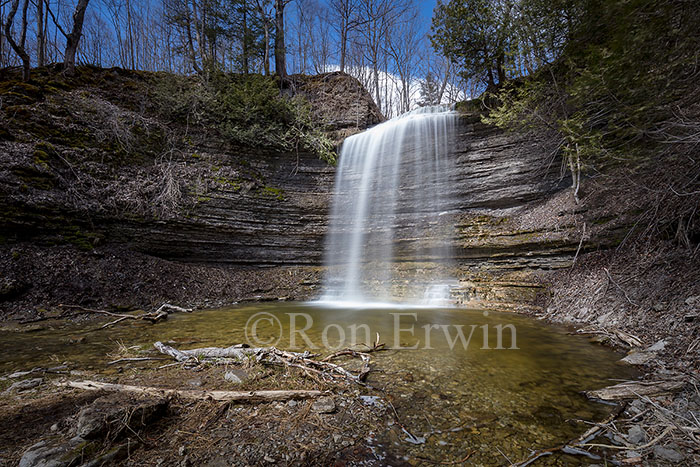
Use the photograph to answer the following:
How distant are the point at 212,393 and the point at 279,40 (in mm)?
19269

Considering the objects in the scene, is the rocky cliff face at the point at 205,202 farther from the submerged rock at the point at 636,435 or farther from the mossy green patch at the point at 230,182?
the submerged rock at the point at 636,435

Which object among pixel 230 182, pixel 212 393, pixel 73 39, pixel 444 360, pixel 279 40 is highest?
pixel 279 40

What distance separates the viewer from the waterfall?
33.7 ft

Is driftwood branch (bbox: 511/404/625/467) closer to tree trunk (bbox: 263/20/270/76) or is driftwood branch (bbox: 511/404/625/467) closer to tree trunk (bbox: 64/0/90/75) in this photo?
tree trunk (bbox: 64/0/90/75)

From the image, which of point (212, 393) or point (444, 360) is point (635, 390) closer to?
point (444, 360)

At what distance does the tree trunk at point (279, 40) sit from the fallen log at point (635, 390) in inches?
739

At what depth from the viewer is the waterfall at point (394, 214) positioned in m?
10.3

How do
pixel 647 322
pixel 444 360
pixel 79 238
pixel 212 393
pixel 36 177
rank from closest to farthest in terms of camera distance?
pixel 212 393, pixel 444 360, pixel 647 322, pixel 36 177, pixel 79 238

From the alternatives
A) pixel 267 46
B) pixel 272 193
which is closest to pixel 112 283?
pixel 272 193

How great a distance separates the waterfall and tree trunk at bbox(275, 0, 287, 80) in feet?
25.1

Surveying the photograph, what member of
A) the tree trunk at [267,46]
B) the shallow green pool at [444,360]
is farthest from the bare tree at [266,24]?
the shallow green pool at [444,360]

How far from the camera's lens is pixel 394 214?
11.8 m

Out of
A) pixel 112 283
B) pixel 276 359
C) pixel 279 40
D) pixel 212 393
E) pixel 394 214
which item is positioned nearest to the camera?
pixel 212 393

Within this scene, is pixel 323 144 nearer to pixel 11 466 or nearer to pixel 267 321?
pixel 267 321
